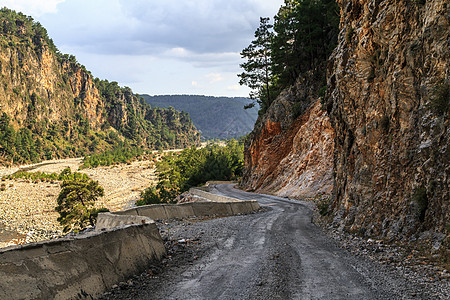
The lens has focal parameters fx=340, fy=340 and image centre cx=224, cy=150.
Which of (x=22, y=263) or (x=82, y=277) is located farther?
(x=82, y=277)

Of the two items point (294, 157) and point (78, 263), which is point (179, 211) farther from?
point (294, 157)

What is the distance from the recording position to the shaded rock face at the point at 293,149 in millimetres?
33281

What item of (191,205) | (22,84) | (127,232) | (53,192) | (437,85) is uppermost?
(22,84)

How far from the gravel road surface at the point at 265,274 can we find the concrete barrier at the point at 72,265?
350 mm


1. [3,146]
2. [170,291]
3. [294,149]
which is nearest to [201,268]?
[170,291]

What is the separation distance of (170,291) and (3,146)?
176 metres

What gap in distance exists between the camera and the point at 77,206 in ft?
137

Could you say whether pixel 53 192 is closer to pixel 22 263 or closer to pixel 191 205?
pixel 191 205

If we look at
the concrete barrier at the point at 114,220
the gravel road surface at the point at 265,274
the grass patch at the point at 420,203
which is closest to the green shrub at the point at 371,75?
the grass patch at the point at 420,203

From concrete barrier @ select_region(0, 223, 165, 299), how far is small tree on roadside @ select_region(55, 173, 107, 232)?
34.8 metres

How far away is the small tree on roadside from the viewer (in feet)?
134

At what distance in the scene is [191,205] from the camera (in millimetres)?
19609

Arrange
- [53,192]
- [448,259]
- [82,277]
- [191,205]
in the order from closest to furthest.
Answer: [82,277] < [448,259] < [191,205] < [53,192]

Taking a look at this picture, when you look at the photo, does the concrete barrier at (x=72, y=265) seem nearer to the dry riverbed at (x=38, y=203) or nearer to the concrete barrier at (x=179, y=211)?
the concrete barrier at (x=179, y=211)
